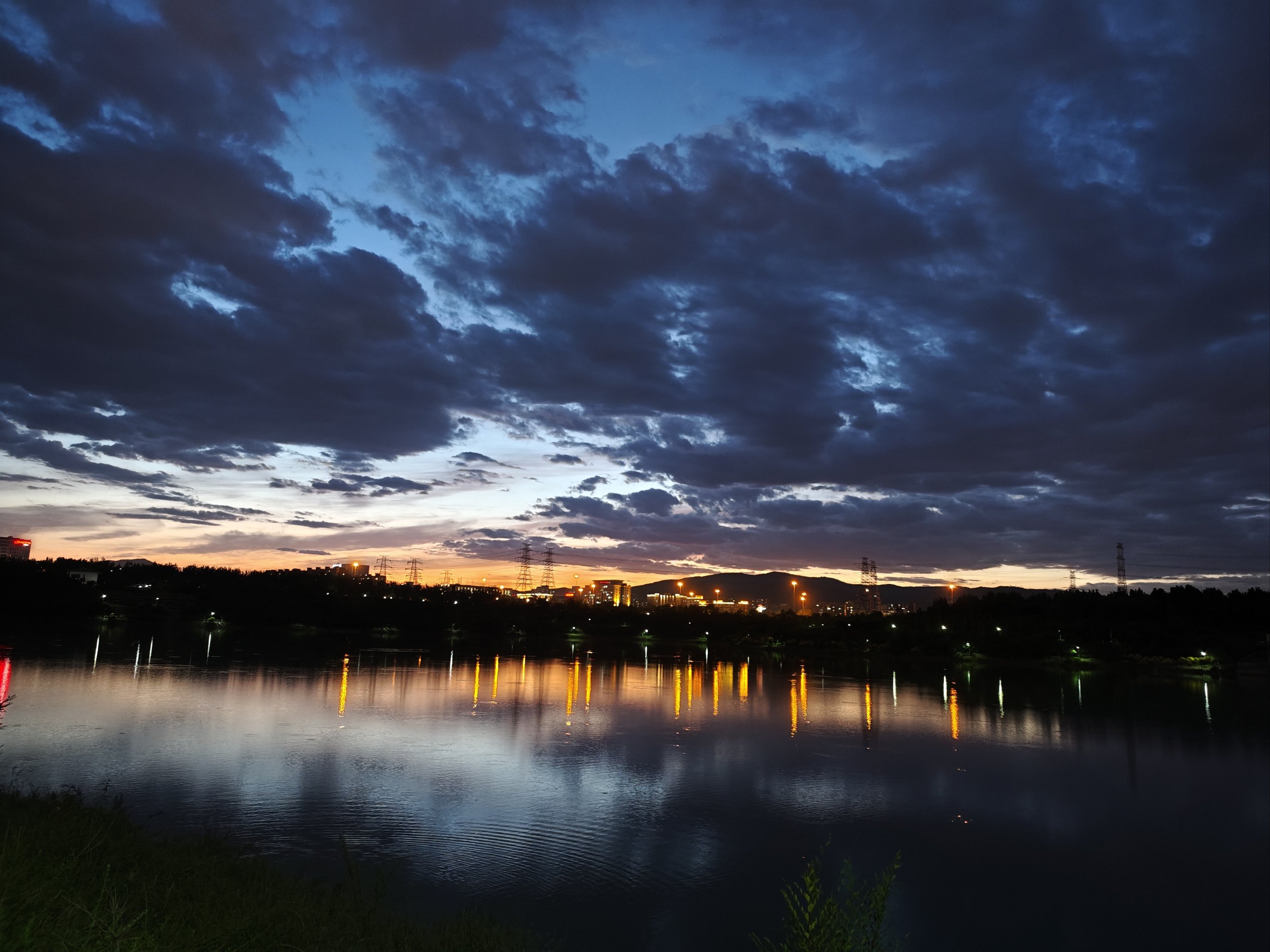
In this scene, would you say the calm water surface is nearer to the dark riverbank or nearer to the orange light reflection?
the orange light reflection

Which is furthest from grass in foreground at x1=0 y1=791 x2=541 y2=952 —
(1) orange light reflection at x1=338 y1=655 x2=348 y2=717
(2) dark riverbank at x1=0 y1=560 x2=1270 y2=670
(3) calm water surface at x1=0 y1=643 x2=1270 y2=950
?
(2) dark riverbank at x1=0 y1=560 x2=1270 y2=670

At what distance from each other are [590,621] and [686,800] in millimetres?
145660

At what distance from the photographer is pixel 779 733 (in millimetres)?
33062

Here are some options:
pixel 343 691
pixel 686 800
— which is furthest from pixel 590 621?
pixel 686 800

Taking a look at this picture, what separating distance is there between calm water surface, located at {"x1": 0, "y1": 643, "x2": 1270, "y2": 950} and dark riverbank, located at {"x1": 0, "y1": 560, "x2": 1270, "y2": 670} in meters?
44.2

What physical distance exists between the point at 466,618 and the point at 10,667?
105401mm

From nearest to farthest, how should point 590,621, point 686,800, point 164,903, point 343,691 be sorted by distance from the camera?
point 164,903
point 686,800
point 343,691
point 590,621

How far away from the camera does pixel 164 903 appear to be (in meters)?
8.91

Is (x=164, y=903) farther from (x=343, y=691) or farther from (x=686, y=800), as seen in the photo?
(x=343, y=691)

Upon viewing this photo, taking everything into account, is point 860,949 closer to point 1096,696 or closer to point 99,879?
point 99,879

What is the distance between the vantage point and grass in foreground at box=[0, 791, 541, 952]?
6660mm

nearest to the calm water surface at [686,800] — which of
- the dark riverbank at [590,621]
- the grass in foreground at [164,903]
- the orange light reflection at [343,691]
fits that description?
the orange light reflection at [343,691]

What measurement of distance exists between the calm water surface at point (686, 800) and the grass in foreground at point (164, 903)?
2.02 metres

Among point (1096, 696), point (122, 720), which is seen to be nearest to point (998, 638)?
point (1096, 696)
